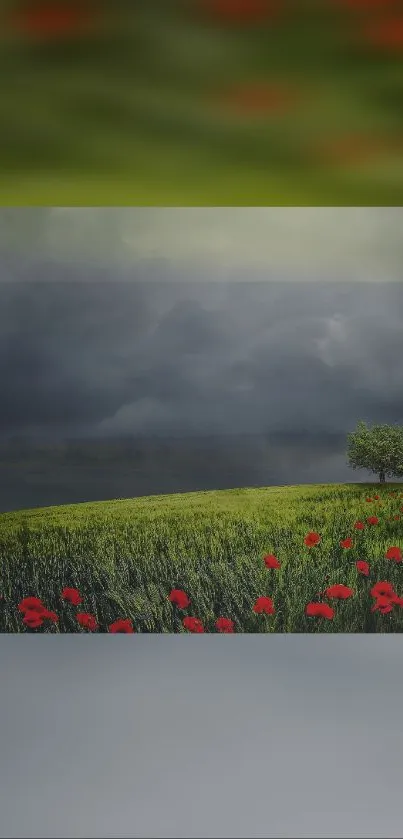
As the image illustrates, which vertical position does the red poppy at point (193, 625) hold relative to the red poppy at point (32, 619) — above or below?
below

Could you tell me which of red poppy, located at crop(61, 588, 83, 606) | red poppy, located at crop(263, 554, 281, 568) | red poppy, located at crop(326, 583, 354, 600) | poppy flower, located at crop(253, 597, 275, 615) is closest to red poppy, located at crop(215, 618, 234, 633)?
poppy flower, located at crop(253, 597, 275, 615)

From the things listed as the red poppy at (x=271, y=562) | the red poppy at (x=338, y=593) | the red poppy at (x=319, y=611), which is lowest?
the red poppy at (x=319, y=611)

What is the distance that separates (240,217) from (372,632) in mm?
3402

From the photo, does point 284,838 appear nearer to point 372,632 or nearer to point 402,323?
point 372,632

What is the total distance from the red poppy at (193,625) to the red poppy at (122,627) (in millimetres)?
416

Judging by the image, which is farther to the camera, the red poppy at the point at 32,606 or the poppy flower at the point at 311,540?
the poppy flower at the point at 311,540

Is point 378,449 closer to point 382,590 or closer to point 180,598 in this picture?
point 382,590
